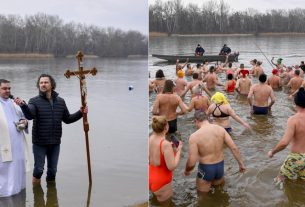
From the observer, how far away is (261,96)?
29.2 feet

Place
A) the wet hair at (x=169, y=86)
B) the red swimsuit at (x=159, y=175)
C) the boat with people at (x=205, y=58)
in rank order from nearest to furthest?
1. the red swimsuit at (x=159, y=175)
2. the wet hair at (x=169, y=86)
3. the boat with people at (x=205, y=58)

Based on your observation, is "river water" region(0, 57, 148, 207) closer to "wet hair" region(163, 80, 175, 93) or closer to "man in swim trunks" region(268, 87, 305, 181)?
"wet hair" region(163, 80, 175, 93)

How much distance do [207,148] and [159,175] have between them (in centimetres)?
66

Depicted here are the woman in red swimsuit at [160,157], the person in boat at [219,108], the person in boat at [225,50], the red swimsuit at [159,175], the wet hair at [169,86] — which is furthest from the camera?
the person in boat at [225,50]

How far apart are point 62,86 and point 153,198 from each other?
22308 mm

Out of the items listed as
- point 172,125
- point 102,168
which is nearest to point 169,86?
point 172,125

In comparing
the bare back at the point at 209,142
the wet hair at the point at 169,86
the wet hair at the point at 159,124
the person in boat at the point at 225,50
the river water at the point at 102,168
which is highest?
the person in boat at the point at 225,50

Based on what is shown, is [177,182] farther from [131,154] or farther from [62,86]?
[62,86]

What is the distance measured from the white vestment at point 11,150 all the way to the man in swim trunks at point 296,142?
295 cm

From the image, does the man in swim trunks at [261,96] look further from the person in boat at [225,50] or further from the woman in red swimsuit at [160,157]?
the person in boat at [225,50]

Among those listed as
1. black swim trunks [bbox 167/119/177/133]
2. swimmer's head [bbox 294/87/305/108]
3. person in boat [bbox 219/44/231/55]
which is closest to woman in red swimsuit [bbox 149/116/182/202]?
swimmer's head [bbox 294/87/305/108]

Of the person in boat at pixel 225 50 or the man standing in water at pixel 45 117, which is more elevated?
the person in boat at pixel 225 50

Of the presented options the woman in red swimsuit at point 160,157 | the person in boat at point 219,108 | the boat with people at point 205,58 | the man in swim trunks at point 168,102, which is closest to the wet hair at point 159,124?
the woman in red swimsuit at point 160,157

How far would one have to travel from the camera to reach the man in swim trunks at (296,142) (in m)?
4.67
